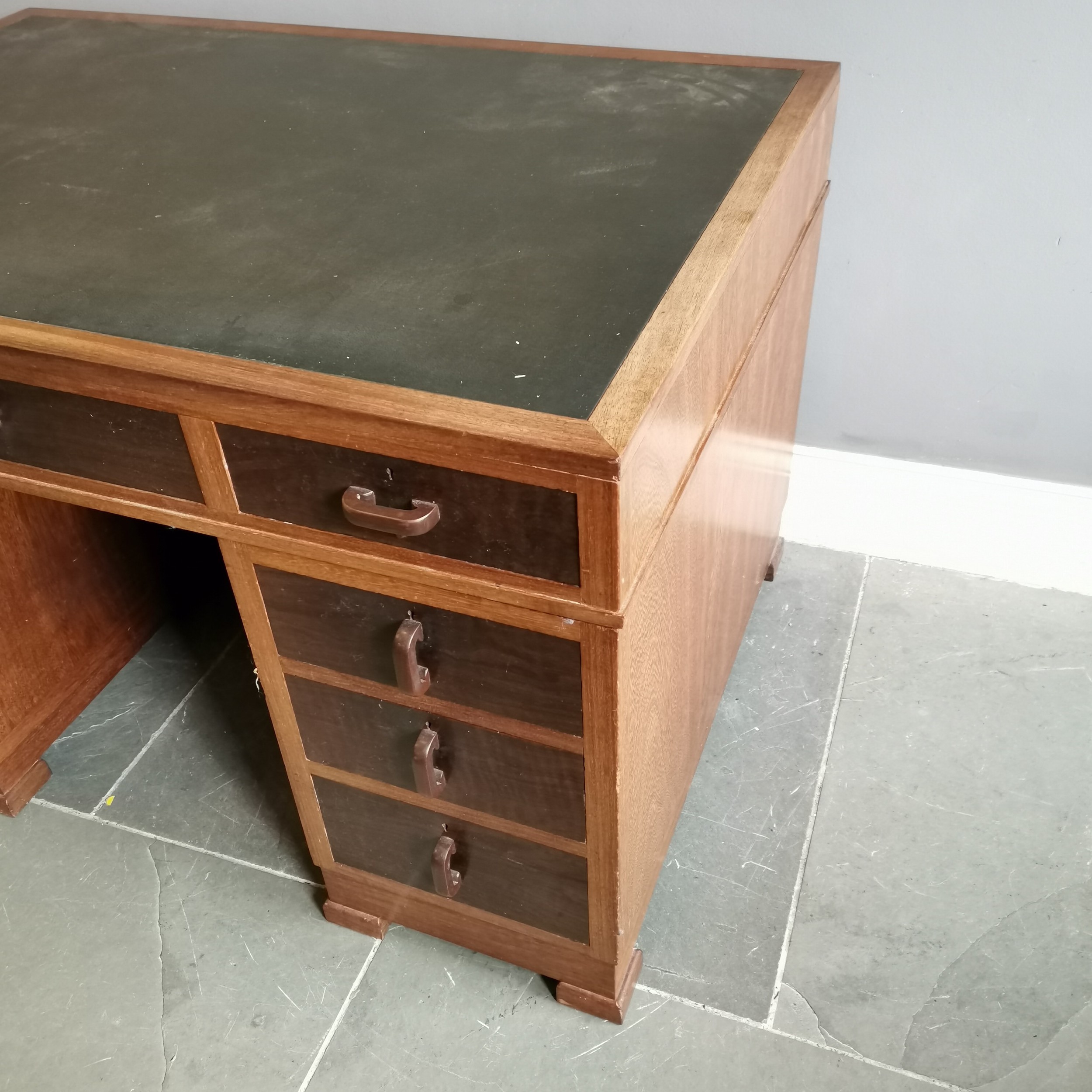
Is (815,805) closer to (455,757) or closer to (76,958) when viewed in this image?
(455,757)

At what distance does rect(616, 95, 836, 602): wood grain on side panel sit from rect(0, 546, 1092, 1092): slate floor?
0.64 metres

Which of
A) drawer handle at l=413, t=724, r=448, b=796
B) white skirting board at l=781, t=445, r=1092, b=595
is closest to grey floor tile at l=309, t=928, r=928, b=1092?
drawer handle at l=413, t=724, r=448, b=796

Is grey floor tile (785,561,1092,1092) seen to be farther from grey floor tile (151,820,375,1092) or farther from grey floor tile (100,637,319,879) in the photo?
grey floor tile (100,637,319,879)

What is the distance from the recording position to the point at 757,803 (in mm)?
1432

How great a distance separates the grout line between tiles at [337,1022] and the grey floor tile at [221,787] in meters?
0.14

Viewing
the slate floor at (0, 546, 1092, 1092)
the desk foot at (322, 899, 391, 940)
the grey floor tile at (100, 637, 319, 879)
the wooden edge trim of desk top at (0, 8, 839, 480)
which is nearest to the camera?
the wooden edge trim of desk top at (0, 8, 839, 480)

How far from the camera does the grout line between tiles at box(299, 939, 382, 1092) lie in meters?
1.19

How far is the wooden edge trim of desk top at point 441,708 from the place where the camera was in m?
0.94

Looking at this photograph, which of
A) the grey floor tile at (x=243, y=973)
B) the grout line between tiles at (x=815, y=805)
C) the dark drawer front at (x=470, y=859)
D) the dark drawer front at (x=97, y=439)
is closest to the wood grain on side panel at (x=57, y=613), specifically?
the grey floor tile at (x=243, y=973)

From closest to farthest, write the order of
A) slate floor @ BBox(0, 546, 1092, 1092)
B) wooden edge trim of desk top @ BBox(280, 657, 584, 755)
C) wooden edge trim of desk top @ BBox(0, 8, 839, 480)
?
wooden edge trim of desk top @ BBox(0, 8, 839, 480)
wooden edge trim of desk top @ BBox(280, 657, 584, 755)
slate floor @ BBox(0, 546, 1092, 1092)

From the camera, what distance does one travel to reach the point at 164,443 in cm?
91

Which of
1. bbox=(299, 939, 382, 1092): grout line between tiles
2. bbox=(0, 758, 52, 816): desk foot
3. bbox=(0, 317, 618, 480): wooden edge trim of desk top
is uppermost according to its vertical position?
bbox=(0, 317, 618, 480): wooden edge trim of desk top

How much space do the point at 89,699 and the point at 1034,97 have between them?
1.49 m

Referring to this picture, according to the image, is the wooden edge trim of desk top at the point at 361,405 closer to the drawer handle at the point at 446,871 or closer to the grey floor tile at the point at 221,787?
the drawer handle at the point at 446,871
